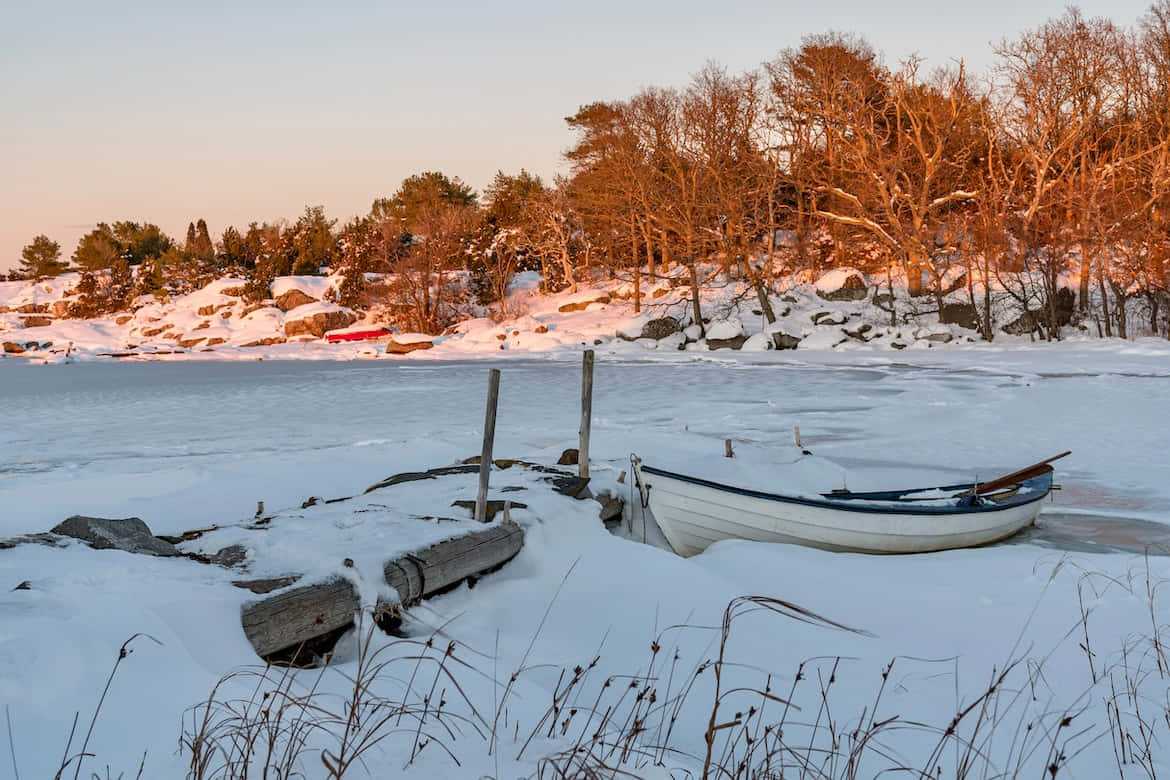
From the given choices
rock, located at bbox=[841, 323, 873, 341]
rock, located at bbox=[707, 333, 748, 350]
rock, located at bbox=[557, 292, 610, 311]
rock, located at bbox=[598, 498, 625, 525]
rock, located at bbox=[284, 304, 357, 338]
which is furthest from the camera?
rock, located at bbox=[284, 304, 357, 338]

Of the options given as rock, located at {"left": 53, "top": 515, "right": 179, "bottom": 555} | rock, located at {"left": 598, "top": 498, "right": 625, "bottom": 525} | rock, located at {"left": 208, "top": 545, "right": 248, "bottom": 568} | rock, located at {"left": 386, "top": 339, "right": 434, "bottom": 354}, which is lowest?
rock, located at {"left": 598, "top": 498, "right": 625, "bottom": 525}

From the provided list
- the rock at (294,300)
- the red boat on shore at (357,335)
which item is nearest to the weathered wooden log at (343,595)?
the red boat on shore at (357,335)

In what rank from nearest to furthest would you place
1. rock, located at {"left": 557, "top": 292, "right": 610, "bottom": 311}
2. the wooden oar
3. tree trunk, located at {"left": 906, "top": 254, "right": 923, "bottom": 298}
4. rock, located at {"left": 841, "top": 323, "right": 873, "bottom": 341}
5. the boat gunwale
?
the boat gunwale
the wooden oar
rock, located at {"left": 841, "top": 323, "right": 873, "bottom": 341}
tree trunk, located at {"left": 906, "top": 254, "right": 923, "bottom": 298}
rock, located at {"left": 557, "top": 292, "right": 610, "bottom": 311}

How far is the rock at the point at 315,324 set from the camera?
151ft

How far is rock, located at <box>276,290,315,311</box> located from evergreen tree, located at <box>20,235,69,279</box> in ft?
92.2

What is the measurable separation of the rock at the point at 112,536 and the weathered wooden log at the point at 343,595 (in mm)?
1096

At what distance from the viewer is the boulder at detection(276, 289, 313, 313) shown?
50062 mm

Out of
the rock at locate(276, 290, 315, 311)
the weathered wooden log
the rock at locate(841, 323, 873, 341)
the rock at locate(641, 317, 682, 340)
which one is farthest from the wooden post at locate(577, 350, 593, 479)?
the rock at locate(276, 290, 315, 311)

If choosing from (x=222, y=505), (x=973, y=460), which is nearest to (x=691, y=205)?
(x=973, y=460)

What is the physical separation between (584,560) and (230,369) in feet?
88.3

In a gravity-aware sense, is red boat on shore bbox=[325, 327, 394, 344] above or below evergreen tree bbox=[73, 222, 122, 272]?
below

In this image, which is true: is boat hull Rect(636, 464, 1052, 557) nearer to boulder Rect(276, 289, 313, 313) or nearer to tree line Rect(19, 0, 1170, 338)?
tree line Rect(19, 0, 1170, 338)

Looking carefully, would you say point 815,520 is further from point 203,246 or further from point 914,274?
point 203,246

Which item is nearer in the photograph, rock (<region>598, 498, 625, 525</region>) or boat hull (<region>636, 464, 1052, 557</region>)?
boat hull (<region>636, 464, 1052, 557</region>)
